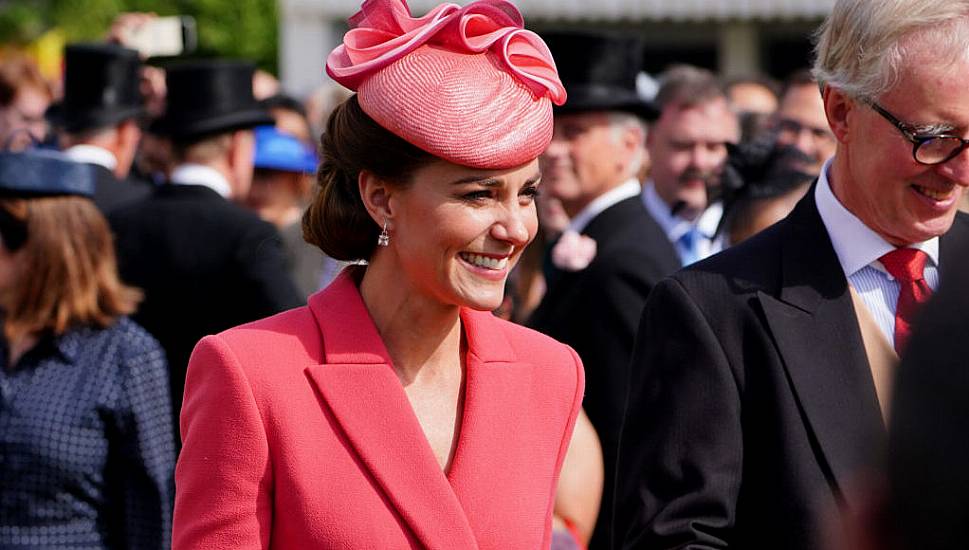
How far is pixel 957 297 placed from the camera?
1185 mm

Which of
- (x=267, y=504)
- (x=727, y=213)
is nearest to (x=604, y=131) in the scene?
(x=727, y=213)

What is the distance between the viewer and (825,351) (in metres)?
3.07

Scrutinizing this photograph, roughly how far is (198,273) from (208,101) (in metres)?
1.38

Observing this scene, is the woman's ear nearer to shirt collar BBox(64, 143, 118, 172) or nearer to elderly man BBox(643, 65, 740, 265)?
elderly man BBox(643, 65, 740, 265)

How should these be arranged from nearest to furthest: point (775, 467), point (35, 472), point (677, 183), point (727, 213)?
point (775, 467) → point (35, 472) → point (727, 213) → point (677, 183)

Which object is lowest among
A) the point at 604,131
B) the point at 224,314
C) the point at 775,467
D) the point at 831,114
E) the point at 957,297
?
the point at 224,314

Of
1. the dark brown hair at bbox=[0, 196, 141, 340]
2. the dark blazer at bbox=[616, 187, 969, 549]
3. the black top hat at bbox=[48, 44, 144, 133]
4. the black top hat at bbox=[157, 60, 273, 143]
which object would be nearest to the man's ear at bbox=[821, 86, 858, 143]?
the dark blazer at bbox=[616, 187, 969, 549]

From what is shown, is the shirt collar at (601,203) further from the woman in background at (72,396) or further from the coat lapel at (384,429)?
the coat lapel at (384,429)

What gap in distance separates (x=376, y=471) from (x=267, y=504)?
21 cm

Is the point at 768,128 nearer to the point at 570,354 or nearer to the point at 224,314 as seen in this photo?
the point at 224,314

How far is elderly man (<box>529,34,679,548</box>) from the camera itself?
480cm

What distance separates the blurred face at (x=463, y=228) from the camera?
289cm

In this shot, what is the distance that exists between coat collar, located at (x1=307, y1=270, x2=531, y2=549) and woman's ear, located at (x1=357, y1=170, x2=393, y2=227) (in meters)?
0.17

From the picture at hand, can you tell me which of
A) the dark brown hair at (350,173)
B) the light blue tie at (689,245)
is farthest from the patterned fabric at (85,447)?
the light blue tie at (689,245)
